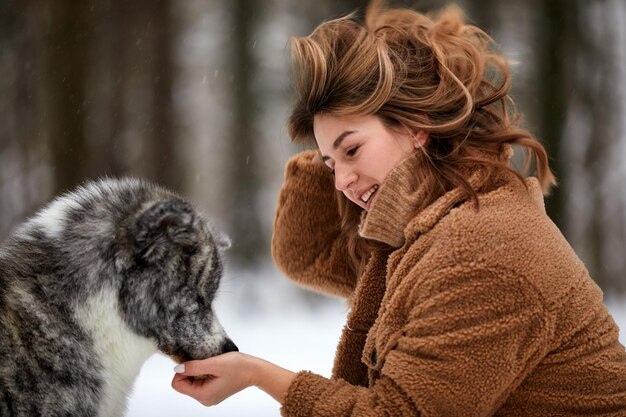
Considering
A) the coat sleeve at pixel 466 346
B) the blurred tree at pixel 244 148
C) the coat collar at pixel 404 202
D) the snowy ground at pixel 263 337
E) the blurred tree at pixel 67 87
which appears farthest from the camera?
the blurred tree at pixel 244 148

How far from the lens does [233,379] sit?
92.2 inches

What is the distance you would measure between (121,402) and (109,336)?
26 cm

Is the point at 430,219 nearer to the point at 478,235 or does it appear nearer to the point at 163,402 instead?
the point at 478,235

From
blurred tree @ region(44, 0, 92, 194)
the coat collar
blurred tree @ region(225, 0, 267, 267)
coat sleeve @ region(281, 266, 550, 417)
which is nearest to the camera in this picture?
coat sleeve @ region(281, 266, 550, 417)

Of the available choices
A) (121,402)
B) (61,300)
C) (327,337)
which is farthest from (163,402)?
(61,300)

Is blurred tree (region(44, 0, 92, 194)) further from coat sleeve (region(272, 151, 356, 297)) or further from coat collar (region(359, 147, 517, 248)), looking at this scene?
coat collar (region(359, 147, 517, 248))

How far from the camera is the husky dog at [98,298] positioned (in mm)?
2031

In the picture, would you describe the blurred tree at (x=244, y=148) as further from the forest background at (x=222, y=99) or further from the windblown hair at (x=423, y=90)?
the windblown hair at (x=423, y=90)

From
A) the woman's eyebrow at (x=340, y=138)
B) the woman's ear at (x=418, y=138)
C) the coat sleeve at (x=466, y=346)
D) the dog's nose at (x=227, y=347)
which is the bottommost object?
the dog's nose at (x=227, y=347)

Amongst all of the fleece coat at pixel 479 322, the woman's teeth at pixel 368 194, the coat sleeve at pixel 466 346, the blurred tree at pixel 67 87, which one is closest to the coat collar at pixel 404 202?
the fleece coat at pixel 479 322

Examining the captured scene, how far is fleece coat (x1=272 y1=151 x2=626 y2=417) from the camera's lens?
2033mm

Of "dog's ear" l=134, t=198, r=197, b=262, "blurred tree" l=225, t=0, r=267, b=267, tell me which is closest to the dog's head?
"dog's ear" l=134, t=198, r=197, b=262

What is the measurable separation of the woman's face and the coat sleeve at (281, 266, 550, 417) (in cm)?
44

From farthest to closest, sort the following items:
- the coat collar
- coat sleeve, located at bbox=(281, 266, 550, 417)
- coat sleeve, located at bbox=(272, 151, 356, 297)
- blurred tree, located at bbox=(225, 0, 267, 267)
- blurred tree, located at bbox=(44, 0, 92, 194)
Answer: blurred tree, located at bbox=(225, 0, 267, 267)
blurred tree, located at bbox=(44, 0, 92, 194)
coat sleeve, located at bbox=(272, 151, 356, 297)
the coat collar
coat sleeve, located at bbox=(281, 266, 550, 417)
